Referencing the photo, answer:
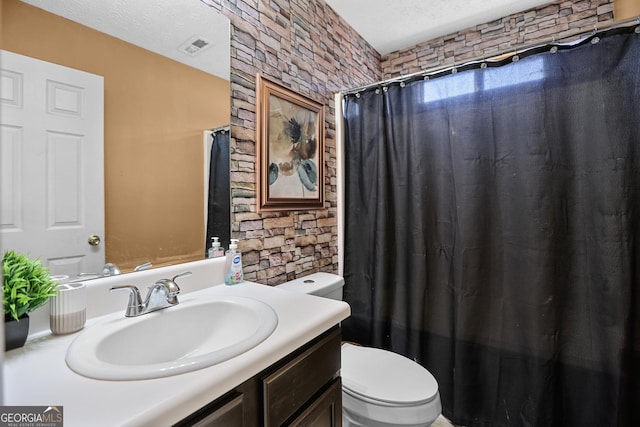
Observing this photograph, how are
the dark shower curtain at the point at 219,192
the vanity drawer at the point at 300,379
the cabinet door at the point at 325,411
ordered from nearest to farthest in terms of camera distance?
the vanity drawer at the point at 300,379, the cabinet door at the point at 325,411, the dark shower curtain at the point at 219,192

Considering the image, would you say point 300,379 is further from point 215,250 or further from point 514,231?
point 514,231

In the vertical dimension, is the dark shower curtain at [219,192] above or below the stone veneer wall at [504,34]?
below

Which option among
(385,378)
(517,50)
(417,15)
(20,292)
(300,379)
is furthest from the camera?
(417,15)

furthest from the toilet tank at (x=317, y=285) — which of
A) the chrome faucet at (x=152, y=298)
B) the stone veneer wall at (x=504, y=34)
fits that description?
the stone veneer wall at (x=504, y=34)

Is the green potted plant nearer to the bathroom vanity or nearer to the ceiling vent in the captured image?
the bathroom vanity

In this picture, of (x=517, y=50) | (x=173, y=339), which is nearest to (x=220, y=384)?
(x=173, y=339)

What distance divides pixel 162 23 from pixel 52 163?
0.64m

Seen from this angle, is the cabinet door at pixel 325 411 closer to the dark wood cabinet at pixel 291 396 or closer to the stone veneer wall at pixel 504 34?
the dark wood cabinet at pixel 291 396

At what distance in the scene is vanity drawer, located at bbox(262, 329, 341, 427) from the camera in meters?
0.73

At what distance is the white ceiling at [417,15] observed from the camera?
6.22ft

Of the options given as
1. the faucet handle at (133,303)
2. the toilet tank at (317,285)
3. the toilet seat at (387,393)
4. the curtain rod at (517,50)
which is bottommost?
the toilet seat at (387,393)

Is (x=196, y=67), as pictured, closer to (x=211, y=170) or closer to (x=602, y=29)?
(x=211, y=170)

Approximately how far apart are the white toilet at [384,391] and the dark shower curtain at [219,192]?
469 millimetres

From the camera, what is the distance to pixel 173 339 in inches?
36.7
